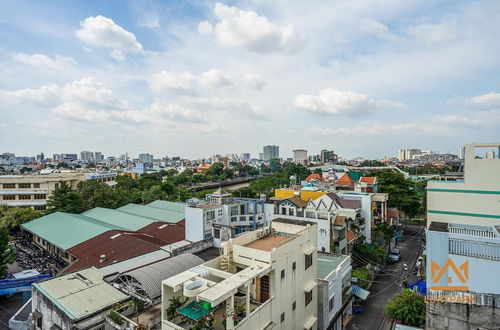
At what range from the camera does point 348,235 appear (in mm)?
24141

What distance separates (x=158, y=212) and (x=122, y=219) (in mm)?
4367

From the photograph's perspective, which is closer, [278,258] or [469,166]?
[278,258]

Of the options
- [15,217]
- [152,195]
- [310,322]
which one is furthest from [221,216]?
[15,217]

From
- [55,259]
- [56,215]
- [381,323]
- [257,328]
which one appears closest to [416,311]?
[381,323]

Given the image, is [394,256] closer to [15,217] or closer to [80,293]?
[80,293]

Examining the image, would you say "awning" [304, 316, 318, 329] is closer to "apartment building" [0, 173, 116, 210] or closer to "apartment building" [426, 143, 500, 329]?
"apartment building" [426, 143, 500, 329]

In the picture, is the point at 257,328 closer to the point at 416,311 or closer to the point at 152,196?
the point at 416,311

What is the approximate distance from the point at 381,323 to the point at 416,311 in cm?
653

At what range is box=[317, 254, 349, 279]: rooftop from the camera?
16.5 meters

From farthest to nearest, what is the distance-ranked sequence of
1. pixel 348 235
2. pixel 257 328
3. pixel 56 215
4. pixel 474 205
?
1. pixel 56 215
2. pixel 348 235
3. pixel 474 205
4. pixel 257 328

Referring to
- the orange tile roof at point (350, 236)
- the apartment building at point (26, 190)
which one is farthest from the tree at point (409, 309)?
the apartment building at point (26, 190)

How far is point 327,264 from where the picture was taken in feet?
58.5

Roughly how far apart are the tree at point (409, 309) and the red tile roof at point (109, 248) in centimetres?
1537

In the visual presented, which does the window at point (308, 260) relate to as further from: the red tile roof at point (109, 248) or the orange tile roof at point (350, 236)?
the red tile roof at point (109, 248)
